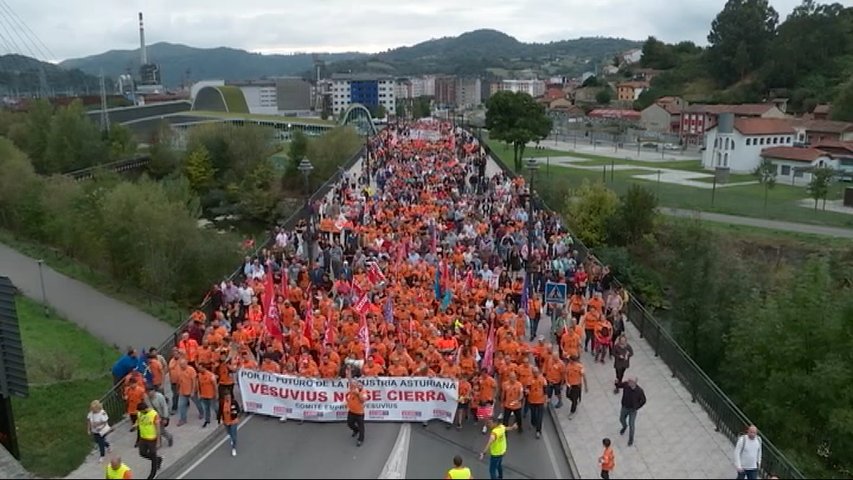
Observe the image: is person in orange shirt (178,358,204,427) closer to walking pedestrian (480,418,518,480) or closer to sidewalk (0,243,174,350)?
walking pedestrian (480,418,518,480)

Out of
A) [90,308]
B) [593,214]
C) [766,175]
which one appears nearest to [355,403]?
[90,308]

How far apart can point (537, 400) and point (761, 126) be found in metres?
73.4

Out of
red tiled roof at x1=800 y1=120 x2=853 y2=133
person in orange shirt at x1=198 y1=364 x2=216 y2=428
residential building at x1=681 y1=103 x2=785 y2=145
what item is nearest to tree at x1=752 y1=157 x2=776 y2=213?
red tiled roof at x1=800 y1=120 x2=853 y2=133

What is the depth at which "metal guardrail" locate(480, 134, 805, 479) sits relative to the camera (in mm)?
11666

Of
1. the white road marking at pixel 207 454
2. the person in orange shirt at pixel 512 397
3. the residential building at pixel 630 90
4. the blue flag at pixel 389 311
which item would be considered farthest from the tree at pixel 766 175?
the residential building at pixel 630 90

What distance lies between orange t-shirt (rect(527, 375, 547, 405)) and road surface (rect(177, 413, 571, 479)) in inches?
28.3

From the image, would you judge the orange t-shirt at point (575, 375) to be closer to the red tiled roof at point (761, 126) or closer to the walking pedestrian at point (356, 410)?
the walking pedestrian at point (356, 410)

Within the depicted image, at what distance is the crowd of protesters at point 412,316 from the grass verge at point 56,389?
194 cm

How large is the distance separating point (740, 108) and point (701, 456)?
306 feet

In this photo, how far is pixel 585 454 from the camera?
1284 cm

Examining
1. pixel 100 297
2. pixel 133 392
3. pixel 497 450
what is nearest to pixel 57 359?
pixel 100 297

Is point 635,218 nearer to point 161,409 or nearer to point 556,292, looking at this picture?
point 556,292

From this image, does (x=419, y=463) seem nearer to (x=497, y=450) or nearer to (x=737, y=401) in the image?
(x=497, y=450)

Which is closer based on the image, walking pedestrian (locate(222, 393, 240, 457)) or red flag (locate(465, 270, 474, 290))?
walking pedestrian (locate(222, 393, 240, 457))
